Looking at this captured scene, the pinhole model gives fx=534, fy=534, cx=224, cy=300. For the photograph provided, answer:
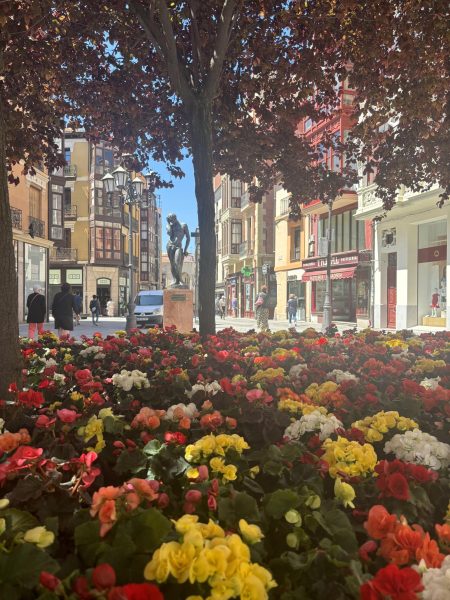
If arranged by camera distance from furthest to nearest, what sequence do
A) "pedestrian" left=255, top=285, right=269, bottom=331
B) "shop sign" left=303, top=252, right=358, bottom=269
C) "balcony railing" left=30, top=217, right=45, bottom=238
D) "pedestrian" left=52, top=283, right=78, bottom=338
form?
"shop sign" left=303, top=252, right=358, bottom=269 < "balcony railing" left=30, top=217, right=45, bottom=238 < "pedestrian" left=255, top=285, right=269, bottom=331 < "pedestrian" left=52, top=283, right=78, bottom=338

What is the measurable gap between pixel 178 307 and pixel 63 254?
119 ft

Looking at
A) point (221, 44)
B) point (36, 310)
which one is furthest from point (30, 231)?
point (221, 44)

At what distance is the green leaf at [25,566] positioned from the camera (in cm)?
111

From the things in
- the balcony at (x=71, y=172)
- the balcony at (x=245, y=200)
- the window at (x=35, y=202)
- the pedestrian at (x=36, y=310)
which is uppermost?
the balcony at (x=71, y=172)

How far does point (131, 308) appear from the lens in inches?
758

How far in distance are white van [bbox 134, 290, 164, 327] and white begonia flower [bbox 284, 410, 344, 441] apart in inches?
895

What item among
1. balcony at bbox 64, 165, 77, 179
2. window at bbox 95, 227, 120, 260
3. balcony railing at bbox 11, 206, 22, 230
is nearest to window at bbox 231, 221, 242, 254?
window at bbox 95, 227, 120, 260

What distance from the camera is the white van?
25.0 m

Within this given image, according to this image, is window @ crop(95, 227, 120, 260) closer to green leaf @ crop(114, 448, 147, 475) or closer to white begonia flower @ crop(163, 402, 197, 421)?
white begonia flower @ crop(163, 402, 197, 421)

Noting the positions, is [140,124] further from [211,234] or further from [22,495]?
[22,495]

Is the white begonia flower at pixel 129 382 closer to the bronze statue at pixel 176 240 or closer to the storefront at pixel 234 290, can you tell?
the bronze statue at pixel 176 240

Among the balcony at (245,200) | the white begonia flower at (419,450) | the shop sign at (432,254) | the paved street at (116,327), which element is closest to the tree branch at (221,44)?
the white begonia flower at (419,450)

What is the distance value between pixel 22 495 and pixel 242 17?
7.24 meters

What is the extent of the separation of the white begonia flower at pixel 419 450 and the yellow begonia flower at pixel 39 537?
1381 millimetres
